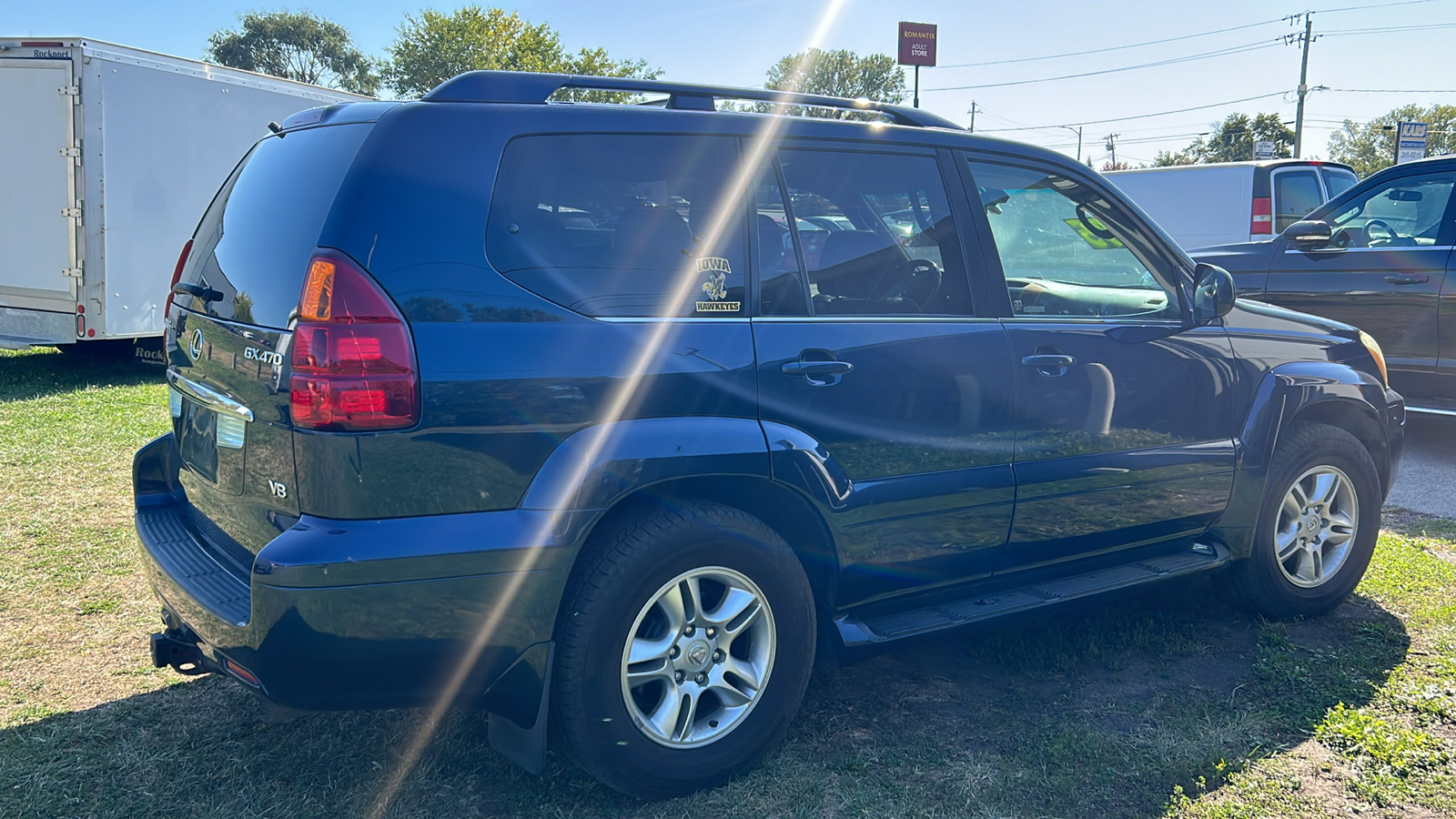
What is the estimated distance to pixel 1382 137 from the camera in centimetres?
6250

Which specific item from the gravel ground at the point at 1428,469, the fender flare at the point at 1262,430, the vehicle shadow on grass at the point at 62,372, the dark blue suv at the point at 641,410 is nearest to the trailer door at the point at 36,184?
the vehicle shadow on grass at the point at 62,372

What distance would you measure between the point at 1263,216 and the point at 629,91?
1123 centimetres

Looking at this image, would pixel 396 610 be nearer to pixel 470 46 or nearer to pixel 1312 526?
pixel 1312 526

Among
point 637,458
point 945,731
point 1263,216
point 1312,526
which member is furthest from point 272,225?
point 1263,216

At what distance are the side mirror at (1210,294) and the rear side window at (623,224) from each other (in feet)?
6.30

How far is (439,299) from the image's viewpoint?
247 cm

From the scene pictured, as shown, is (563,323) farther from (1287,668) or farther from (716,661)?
(1287,668)

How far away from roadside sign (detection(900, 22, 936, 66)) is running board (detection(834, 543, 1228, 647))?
2639 centimetres

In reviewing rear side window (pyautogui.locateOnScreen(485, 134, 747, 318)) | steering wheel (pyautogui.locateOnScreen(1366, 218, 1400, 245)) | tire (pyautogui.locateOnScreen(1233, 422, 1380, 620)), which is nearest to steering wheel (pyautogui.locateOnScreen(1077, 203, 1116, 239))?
tire (pyautogui.locateOnScreen(1233, 422, 1380, 620))

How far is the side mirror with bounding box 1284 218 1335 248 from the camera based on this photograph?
23.3 feet

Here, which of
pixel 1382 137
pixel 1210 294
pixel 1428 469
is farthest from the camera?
pixel 1382 137

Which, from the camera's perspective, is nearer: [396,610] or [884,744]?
[396,610]

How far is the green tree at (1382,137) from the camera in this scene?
189ft

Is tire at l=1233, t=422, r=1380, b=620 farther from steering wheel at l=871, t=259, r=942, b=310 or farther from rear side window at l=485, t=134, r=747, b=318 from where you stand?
rear side window at l=485, t=134, r=747, b=318
